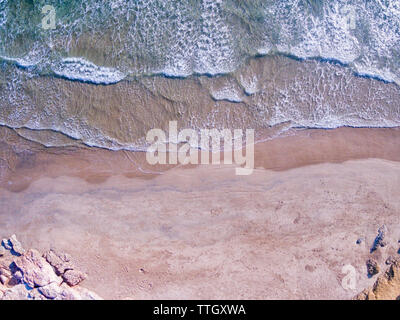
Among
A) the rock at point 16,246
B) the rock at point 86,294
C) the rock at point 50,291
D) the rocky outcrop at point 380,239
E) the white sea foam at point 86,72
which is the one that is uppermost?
the white sea foam at point 86,72

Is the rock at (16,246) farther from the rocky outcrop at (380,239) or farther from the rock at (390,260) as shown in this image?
the rock at (390,260)

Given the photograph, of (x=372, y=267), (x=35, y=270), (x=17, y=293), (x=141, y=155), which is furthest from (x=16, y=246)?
(x=372, y=267)

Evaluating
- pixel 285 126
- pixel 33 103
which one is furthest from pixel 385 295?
pixel 33 103

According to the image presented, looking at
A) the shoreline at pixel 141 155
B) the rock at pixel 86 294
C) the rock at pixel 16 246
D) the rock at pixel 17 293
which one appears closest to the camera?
the rock at pixel 17 293

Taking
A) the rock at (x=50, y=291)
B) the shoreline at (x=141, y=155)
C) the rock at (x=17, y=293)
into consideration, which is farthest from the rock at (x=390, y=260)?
the rock at (x=17, y=293)

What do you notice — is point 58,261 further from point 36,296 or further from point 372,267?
point 372,267

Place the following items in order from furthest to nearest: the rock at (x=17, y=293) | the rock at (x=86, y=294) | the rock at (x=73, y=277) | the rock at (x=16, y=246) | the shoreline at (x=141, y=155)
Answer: the shoreline at (x=141, y=155)
the rock at (x=16, y=246)
the rock at (x=73, y=277)
the rock at (x=86, y=294)
the rock at (x=17, y=293)
